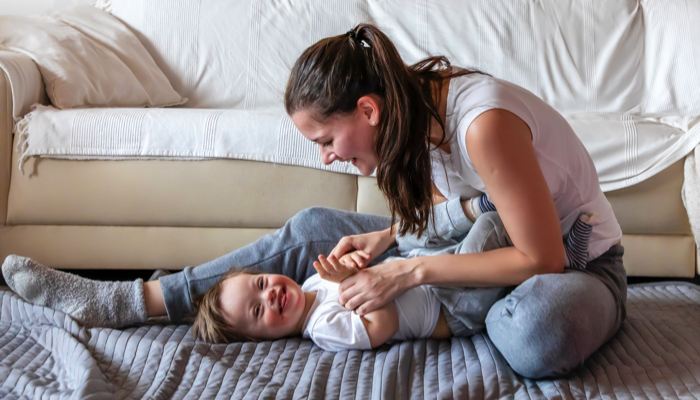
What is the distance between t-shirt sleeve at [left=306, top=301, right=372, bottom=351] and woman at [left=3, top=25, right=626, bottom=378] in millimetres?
34

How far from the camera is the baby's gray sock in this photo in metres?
1.15

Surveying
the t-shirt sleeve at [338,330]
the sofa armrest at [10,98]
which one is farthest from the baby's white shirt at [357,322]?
the sofa armrest at [10,98]

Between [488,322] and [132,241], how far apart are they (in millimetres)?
1007

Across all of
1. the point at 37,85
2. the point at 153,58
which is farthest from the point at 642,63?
the point at 37,85

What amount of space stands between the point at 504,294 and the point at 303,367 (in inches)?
16.2

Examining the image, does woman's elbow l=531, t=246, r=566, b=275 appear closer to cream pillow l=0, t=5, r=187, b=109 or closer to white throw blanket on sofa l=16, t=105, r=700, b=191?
white throw blanket on sofa l=16, t=105, r=700, b=191

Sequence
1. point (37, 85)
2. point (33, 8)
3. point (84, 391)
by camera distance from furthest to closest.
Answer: point (33, 8) < point (37, 85) < point (84, 391)

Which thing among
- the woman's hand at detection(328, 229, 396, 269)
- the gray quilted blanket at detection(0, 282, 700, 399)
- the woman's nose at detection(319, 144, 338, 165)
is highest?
the woman's nose at detection(319, 144, 338, 165)

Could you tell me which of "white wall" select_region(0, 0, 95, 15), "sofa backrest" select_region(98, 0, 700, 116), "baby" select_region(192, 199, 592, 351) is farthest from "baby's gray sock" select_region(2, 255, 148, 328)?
"white wall" select_region(0, 0, 95, 15)

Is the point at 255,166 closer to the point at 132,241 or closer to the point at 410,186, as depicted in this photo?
the point at 132,241

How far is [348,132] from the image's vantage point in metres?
0.90

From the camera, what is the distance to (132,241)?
150 centimetres

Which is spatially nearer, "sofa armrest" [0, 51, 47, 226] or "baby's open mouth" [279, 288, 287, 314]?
"baby's open mouth" [279, 288, 287, 314]

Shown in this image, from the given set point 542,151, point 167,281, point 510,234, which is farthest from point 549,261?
point 167,281
